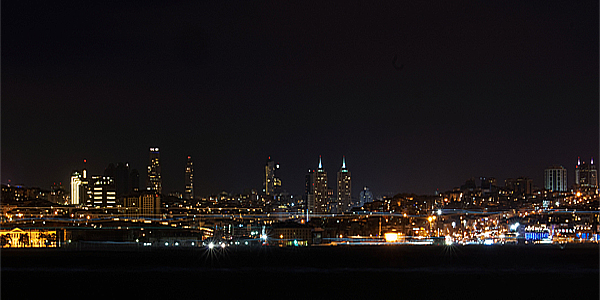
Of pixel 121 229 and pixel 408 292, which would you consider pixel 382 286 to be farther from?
pixel 121 229

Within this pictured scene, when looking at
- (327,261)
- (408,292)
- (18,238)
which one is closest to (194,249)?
(327,261)

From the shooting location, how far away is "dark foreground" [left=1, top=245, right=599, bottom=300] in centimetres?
2019

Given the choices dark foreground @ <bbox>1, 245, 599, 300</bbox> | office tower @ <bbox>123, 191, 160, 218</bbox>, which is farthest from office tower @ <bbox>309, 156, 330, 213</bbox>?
dark foreground @ <bbox>1, 245, 599, 300</bbox>

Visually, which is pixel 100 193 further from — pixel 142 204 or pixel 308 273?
pixel 308 273

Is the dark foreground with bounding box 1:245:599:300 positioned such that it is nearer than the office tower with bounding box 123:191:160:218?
Yes

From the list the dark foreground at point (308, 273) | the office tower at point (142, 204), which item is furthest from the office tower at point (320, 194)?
the dark foreground at point (308, 273)

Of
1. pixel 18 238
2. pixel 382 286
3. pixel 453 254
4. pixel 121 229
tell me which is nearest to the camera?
pixel 382 286

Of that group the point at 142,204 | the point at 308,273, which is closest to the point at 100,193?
the point at 142,204

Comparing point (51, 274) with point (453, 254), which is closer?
point (51, 274)

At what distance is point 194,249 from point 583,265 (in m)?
18.5

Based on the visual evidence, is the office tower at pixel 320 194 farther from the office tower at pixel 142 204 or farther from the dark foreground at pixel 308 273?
the dark foreground at pixel 308 273

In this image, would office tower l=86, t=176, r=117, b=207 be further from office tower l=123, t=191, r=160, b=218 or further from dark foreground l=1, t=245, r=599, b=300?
dark foreground l=1, t=245, r=599, b=300

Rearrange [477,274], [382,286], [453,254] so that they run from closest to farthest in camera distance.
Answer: [382,286]
[477,274]
[453,254]

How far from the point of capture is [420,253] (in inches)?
1148
